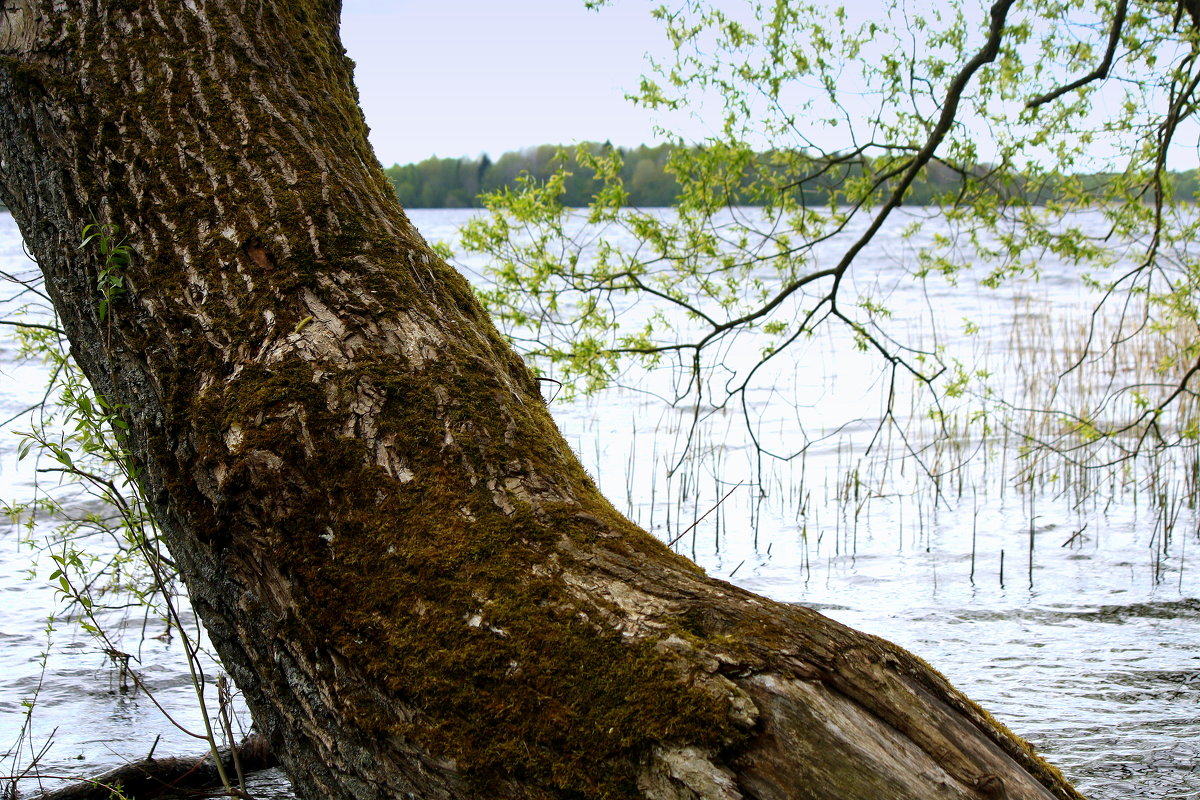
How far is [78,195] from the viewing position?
2.20m

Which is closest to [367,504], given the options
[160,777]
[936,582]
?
[160,777]

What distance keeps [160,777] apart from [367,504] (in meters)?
2.22

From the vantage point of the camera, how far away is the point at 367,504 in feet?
5.71

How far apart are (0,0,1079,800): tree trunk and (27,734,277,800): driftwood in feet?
5.69

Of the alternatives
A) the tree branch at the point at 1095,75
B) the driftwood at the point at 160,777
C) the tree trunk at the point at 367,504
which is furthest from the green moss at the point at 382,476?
the tree branch at the point at 1095,75

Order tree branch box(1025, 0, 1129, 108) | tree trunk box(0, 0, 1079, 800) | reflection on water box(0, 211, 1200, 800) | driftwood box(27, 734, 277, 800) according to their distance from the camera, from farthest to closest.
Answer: tree branch box(1025, 0, 1129, 108)
reflection on water box(0, 211, 1200, 800)
driftwood box(27, 734, 277, 800)
tree trunk box(0, 0, 1079, 800)

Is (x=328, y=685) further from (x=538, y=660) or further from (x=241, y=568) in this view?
(x=538, y=660)

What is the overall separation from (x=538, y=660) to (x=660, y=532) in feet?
16.1

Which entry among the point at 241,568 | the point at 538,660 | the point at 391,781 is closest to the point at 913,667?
the point at 538,660

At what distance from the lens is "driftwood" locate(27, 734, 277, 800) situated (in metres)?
3.18

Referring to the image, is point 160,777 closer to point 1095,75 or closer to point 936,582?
point 936,582

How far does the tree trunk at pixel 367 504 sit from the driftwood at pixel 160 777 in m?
1.73

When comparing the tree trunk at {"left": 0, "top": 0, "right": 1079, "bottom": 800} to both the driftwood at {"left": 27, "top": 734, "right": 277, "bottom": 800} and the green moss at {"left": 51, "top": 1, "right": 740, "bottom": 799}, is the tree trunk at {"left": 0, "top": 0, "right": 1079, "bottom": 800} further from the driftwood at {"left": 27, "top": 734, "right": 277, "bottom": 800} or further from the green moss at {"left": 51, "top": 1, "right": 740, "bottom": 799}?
the driftwood at {"left": 27, "top": 734, "right": 277, "bottom": 800}

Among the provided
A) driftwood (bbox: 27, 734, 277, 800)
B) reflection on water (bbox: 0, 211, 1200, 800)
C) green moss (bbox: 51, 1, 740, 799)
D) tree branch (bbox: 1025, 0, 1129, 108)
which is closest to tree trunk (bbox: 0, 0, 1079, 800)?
green moss (bbox: 51, 1, 740, 799)
